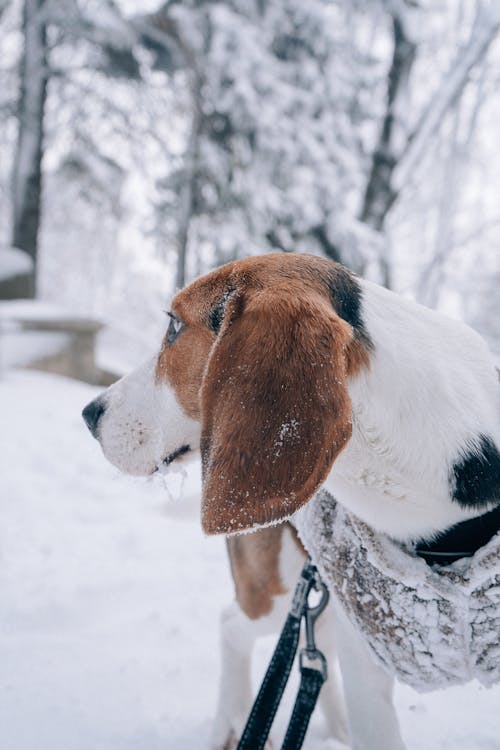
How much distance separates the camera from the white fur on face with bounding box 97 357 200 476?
150cm

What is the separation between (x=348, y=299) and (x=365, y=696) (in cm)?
107

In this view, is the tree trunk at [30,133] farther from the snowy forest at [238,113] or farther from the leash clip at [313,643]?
the leash clip at [313,643]

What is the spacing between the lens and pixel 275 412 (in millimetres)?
1111

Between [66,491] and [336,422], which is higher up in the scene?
[336,422]

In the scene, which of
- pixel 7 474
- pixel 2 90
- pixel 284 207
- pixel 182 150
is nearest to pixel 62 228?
pixel 2 90

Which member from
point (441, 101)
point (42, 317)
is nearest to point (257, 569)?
point (42, 317)

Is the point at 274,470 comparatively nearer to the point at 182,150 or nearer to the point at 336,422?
the point at 336,422

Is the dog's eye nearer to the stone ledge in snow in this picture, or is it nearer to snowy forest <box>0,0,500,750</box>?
snowy forest <box>0,0,500,750</box>

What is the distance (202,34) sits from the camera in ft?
30.9

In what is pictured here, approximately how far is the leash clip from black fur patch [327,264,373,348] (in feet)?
2.83

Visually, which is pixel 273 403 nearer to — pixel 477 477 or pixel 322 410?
pixel 322 410

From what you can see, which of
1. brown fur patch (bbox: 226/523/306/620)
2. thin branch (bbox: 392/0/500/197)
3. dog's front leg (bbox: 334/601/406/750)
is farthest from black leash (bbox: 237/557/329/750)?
thin branch (bbox: 392/0/500/197)

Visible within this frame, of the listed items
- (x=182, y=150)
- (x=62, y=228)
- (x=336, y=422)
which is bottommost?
(x=62, y=228)

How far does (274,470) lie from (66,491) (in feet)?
12.0
